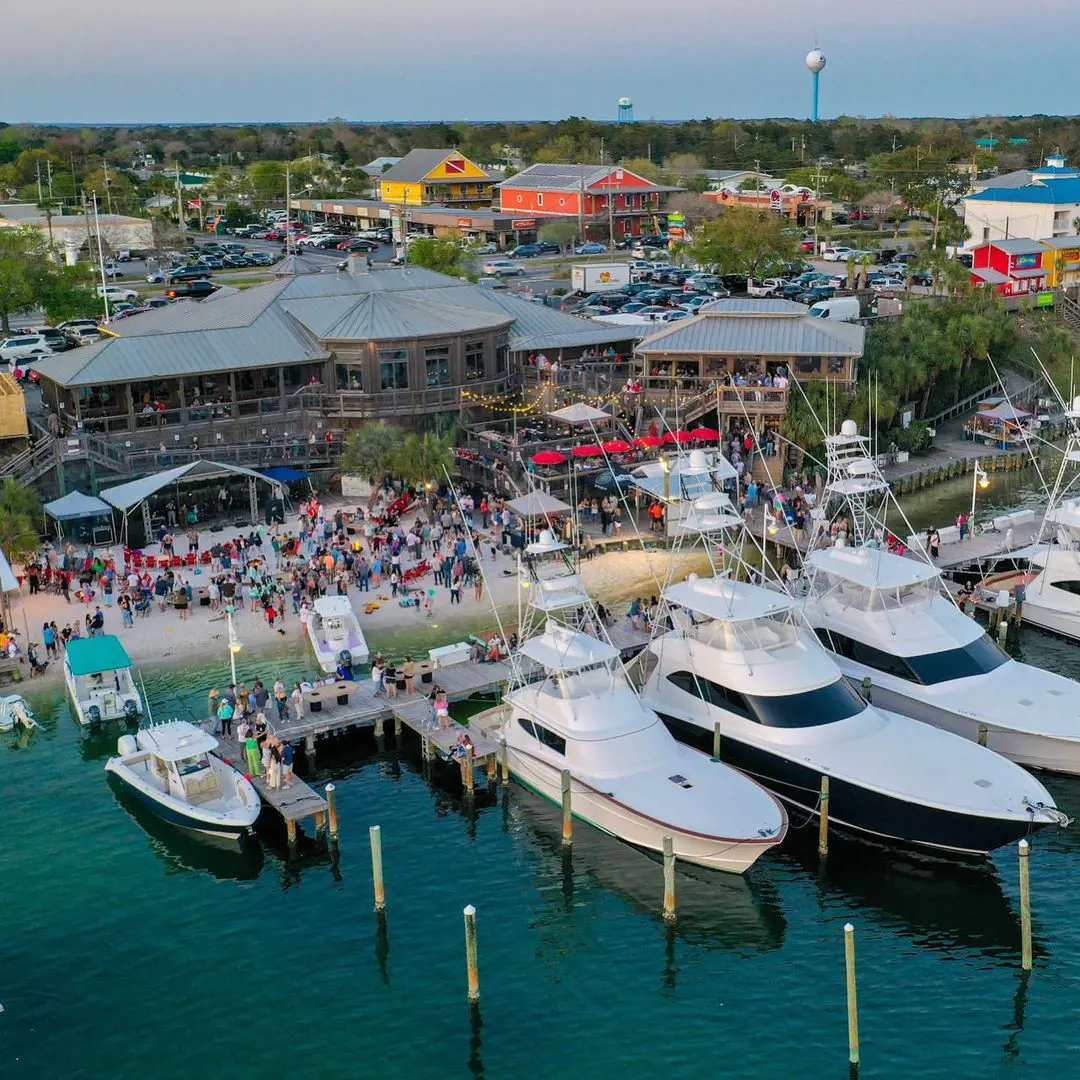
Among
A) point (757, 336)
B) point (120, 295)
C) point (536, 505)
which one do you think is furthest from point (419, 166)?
point (536, 505)

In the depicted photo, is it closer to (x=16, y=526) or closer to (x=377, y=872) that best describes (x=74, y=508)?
(x=16, y=526)

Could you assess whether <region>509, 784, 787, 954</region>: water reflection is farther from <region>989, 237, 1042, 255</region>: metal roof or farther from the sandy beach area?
<region>989, 237, 1042, 255</region>: metal roof

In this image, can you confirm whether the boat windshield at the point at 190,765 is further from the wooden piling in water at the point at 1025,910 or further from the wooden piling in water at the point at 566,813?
the wooden piling in water at the point at 1025,910

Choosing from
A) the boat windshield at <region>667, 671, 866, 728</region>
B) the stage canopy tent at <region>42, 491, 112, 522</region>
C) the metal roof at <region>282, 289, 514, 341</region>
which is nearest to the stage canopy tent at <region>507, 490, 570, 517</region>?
the metal roof at <region>282, 289, 514, 341</region>

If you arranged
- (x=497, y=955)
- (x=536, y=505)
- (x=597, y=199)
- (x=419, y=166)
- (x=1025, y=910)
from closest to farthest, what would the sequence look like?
(x=1025, y=910)
(x=497, y=955)
(x=536, y=505)
(x=597, y=199)
(x=419, y=166)

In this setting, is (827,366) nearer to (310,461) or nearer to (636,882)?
(310,461)

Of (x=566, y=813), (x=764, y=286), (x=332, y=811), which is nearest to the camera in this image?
(x=566, y=813)

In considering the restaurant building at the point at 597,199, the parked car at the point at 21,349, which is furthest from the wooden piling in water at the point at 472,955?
the restaurant building at the point at 597,199
